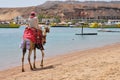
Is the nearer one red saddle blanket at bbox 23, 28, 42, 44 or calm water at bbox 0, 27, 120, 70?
red saddle blanket at bbox 23, 28, 42, 44

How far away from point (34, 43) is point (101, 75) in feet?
12.2

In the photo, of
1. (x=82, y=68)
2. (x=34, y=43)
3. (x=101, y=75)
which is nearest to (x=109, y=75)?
(x=101, y=75)

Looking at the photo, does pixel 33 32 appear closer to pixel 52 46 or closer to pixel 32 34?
pixel 32 34

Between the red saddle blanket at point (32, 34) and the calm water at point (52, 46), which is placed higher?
the red saddle blanket at point (32, 34)

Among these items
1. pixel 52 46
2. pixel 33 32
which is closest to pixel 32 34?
pixel 33 32

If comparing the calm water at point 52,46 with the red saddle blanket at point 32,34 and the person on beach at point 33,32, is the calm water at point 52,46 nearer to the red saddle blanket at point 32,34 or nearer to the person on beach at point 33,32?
the person on beach at point 33,32

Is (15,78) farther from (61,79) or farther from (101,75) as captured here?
(101,75)

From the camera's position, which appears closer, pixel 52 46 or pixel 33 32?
pixel 33 32

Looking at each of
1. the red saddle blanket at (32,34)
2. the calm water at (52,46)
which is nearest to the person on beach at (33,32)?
the red saddle blanket at (32,34)

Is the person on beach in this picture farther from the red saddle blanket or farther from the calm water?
A: the calm water

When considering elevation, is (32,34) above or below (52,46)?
above

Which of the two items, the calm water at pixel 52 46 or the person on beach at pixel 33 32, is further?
the calm water at pixel 52 46

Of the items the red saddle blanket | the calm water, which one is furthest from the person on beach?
the calm water

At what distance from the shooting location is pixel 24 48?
14.6 m
